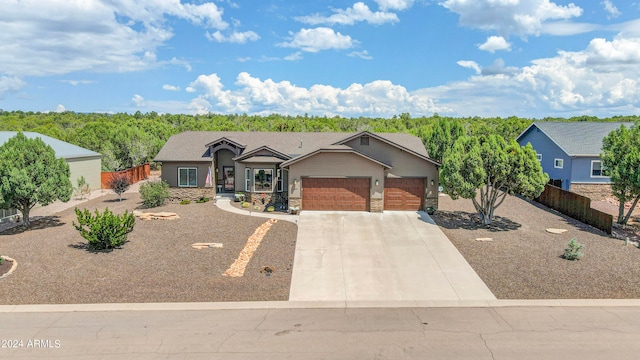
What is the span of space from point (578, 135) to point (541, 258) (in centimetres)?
2189

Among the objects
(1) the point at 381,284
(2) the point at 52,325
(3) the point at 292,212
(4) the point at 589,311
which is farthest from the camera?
(3) the point at 292,212

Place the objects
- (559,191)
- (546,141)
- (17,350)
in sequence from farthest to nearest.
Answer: (546,141) → (559,191) → (17,350)

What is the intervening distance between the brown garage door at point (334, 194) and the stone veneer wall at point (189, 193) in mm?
7186

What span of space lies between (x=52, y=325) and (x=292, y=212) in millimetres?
14404

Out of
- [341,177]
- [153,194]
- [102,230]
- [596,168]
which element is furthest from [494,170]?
[153,194]

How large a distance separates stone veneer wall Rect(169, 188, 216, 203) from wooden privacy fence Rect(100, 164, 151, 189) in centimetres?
718

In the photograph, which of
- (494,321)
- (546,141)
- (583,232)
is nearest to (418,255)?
(494,321)

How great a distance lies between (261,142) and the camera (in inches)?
1187

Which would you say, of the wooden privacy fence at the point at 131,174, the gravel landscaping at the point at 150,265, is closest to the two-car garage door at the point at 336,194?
the gravel landscaping at the point at 150,265

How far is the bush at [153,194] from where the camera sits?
25938mm

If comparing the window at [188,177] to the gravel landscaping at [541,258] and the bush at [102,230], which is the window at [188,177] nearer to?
the bush at [102,230]

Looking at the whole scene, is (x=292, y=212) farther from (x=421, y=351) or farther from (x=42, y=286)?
(x=421, y=351)

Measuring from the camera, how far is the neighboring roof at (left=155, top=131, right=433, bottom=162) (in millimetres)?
28547

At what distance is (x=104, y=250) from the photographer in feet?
54.4
